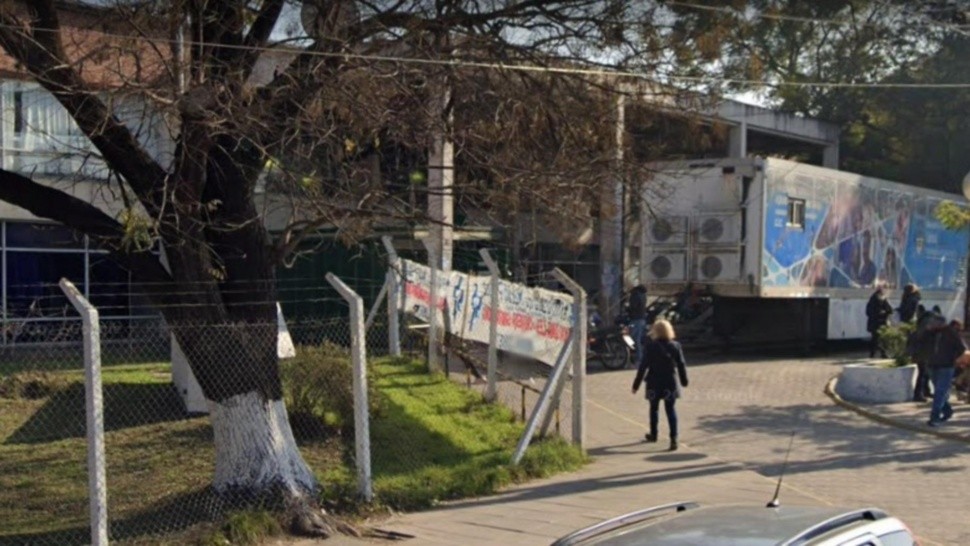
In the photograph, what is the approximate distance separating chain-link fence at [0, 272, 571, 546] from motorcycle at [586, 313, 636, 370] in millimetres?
4520

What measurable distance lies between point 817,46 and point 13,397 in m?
12.3

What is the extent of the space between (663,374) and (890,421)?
409 cm

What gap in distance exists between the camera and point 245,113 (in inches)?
372

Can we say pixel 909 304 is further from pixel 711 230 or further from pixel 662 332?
pixel 662 332

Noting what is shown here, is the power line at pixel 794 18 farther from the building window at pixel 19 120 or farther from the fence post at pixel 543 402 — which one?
the building window at pixel 19 120

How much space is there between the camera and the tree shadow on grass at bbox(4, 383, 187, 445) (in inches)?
484

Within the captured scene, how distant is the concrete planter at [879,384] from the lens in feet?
57.8

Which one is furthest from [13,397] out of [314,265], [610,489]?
[314,265]

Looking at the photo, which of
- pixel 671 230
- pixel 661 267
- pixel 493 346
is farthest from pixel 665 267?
pixel 493 346

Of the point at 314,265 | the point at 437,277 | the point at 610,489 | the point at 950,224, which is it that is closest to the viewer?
the point at 610,489

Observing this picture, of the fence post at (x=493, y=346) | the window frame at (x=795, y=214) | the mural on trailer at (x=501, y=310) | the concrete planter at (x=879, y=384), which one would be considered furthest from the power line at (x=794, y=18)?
the concrete planter at (x=879, y=384)

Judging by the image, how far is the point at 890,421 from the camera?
15992 millimetres

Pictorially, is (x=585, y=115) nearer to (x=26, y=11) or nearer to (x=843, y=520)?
(x=26, y=11)

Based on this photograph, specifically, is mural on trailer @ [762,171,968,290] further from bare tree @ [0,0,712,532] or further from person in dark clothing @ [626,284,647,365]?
bare tree @ [0,0,712,532]
